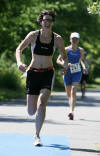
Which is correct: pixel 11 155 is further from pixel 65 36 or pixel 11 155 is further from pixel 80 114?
pixel 65 36

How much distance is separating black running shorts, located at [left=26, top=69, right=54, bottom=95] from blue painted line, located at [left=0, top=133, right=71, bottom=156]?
81 cm

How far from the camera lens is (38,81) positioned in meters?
10.1

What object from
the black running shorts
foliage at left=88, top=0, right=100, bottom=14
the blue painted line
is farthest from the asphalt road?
foliage at left=88, top=0, right=100, bottom=14

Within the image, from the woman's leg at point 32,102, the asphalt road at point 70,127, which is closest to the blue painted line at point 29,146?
the asphalt road at point 70,127

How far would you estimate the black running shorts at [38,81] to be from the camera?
10102 millimetres

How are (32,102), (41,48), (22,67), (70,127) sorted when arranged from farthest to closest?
(70,127) → (32,102) → (41,48) → (22,67)

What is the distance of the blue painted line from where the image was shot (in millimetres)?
9164

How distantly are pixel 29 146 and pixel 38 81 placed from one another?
984 mm

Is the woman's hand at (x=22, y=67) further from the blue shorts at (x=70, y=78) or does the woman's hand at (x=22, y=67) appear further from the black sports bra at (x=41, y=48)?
the blue shorts at (x=70, y=78)

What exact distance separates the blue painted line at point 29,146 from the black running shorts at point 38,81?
0.81 meters

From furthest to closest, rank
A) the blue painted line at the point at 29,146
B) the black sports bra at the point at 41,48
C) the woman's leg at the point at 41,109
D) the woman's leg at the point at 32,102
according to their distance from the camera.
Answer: the woman's leg at the point at 32,102
the black sports bra at the point at 41,48
the woman's leg at the point at 41,109
the blue painted line at the point at 29,146

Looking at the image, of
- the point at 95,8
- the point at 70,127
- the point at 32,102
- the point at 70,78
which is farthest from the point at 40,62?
the point at 70,78

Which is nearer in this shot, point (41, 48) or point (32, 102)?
point (41, 48)

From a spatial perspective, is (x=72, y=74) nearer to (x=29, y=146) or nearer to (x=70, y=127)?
(x=70, y=127)
